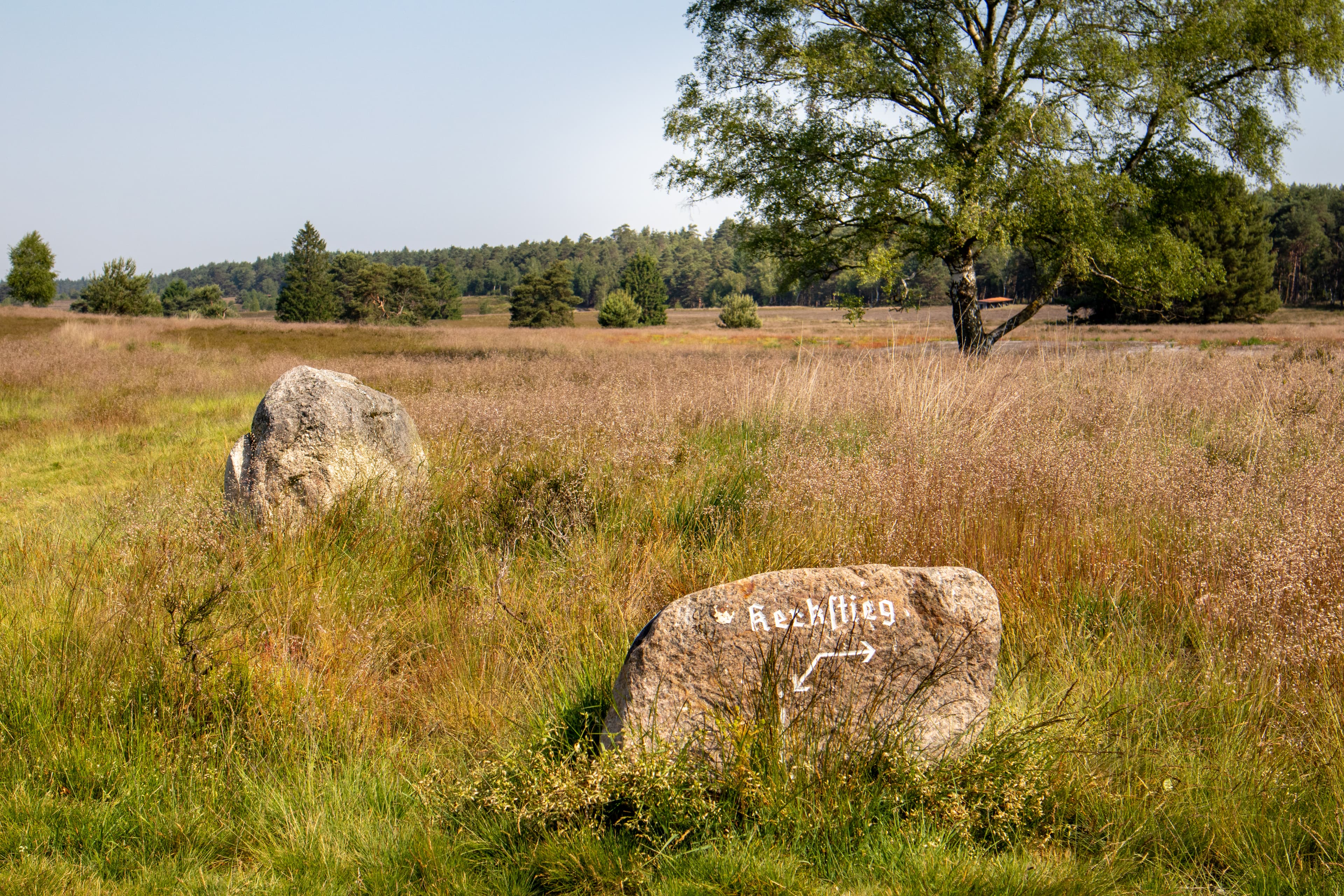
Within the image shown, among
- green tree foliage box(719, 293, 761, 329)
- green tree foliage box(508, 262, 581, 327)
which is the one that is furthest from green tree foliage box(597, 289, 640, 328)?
green tree foliage box(719, 293, 761, 329)

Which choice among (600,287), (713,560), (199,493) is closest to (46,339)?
(199,493)

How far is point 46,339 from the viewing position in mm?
22656

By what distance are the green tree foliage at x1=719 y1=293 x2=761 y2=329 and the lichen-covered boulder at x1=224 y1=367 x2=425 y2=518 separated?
2203 inches

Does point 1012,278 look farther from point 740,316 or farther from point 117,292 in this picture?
point 117,292

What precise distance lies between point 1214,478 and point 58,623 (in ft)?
18.3

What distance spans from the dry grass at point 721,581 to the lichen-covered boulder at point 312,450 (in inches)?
13.6

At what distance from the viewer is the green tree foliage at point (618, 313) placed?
207ft

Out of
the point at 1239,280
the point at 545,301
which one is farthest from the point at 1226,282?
the point at 545,301

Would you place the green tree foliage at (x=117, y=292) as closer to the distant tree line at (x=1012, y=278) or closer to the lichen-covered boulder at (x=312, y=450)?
the distant tree line at (x=1012, y=278)

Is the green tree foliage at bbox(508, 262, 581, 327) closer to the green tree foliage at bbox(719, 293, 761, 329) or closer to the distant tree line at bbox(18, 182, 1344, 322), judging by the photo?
the distant tree line at bbox(18, 182, 1344, 322)

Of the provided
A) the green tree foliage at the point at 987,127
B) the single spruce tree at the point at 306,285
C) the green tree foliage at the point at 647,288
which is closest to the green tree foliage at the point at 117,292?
the single spruce tree at the point at 306,285

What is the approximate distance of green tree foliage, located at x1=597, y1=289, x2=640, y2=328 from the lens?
63.2 metres

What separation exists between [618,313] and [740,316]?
1044cm

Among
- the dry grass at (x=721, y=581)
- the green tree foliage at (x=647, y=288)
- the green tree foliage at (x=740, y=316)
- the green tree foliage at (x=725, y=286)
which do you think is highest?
the green tree foliage at (x=725, y=286)
